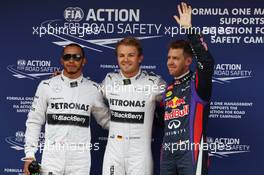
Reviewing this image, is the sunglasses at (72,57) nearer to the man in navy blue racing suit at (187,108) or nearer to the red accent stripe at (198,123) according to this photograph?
the man in navy blue racing suit at (187,108)

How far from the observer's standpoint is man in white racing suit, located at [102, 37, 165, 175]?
3.78 metres

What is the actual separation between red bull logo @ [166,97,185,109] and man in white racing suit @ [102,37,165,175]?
0.71ft

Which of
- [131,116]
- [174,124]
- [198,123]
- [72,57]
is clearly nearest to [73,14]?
[72,57]

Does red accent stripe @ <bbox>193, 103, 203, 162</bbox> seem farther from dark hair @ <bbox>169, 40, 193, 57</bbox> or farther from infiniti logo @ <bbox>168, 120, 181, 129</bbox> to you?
dark hair @ <bbox>169, 40, 193, 57</bbox>

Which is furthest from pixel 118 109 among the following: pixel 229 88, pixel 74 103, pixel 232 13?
pixel 232 13

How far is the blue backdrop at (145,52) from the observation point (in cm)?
420

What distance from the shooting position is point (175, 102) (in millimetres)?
3637

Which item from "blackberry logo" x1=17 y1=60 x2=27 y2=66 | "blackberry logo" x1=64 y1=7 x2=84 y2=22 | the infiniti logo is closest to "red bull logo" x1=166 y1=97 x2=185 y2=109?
the infiniti logo

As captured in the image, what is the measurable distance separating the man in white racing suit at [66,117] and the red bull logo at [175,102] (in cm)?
66

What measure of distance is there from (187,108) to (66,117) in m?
1.09

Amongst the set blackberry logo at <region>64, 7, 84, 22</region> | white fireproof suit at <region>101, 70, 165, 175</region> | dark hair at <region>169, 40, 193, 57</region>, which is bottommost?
white fireproof suit at <region>101, 70, 165, 175</region>

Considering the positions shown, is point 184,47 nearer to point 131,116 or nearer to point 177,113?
point 177,113

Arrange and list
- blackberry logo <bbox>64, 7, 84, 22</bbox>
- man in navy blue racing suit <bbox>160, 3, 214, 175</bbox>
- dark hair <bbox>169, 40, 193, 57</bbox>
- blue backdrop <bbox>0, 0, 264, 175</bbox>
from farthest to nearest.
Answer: blackberry logo <bbox>64, 7, 84, 22</bbox> < blue backdrop <bbox>0, 0, 264, 175</bbox> < dark hair <bbox>169, 40, 193, 57</bbox> < man in navy blue racing suit <bbox>160, 3, 214, 175</bbox>

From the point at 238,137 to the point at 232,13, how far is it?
1197 mm
